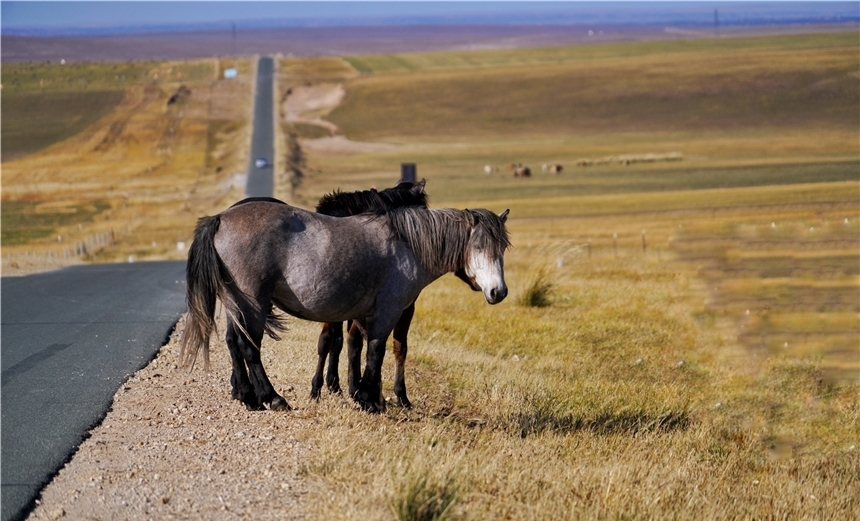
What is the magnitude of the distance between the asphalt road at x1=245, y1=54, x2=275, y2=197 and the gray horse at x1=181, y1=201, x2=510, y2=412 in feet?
124

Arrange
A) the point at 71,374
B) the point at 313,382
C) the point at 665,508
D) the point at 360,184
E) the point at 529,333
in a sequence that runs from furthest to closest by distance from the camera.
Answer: the point at 360,184
the point at 529,333
the point at 71,374
the point at 313,382
the point at 665,508

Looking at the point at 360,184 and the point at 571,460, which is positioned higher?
the point at 571,460

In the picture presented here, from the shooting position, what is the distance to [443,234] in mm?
8727

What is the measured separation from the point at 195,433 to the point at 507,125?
8022 centimetres

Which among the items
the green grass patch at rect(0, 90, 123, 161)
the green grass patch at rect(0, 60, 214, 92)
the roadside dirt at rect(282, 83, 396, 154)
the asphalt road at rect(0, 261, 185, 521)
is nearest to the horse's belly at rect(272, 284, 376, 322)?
the asphalt road at rect(0, 261, 185, 521)

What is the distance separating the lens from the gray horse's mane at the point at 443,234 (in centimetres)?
869

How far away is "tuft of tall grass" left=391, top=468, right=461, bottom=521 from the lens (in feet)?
19.6

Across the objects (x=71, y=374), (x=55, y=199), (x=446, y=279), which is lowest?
(x=55, y=199)

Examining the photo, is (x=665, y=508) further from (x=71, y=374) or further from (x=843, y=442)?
(x=71, y=374)

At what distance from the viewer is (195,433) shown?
7.84 metres

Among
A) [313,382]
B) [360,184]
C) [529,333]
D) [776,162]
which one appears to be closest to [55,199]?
[360,184]

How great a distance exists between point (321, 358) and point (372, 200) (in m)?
1.37

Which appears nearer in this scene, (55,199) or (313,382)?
(313,382)

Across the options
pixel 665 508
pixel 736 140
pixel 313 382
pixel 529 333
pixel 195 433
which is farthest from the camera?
pixel 736 140
